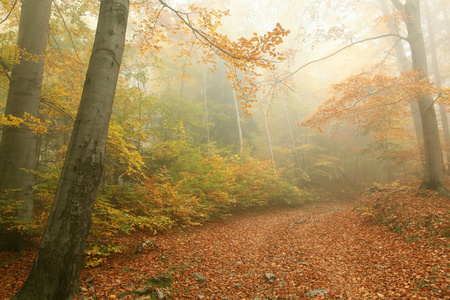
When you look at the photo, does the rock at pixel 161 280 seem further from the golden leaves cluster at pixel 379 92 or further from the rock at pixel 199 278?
the golden leaves cluster at pixel 379 92

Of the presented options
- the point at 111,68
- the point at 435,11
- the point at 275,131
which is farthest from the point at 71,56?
the point at 435,11

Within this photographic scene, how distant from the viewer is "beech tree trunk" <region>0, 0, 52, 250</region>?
14.3 feet

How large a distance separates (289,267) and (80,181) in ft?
13.1

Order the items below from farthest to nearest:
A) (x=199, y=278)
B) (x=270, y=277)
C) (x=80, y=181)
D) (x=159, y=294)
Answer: (x=270, y=277)
(x=199, y=278)
(x=159, y=294)
(x=80, y=181)

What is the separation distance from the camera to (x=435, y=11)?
53.8 feet

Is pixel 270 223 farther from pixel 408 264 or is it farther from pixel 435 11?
pixel 435 11

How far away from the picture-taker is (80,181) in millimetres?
2557

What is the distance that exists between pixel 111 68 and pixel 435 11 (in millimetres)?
23212

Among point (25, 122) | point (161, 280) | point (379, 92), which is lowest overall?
point (161, 280)

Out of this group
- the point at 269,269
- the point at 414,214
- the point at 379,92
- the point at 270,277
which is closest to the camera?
the point at 270,277

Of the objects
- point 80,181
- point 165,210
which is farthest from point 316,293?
point 165,210

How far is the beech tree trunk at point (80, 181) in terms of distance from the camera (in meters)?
2.41

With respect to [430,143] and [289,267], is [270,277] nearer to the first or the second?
[289,267]

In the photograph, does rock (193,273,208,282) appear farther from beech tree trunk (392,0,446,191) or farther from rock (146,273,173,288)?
beech tree trunk (392,0,446,191)
